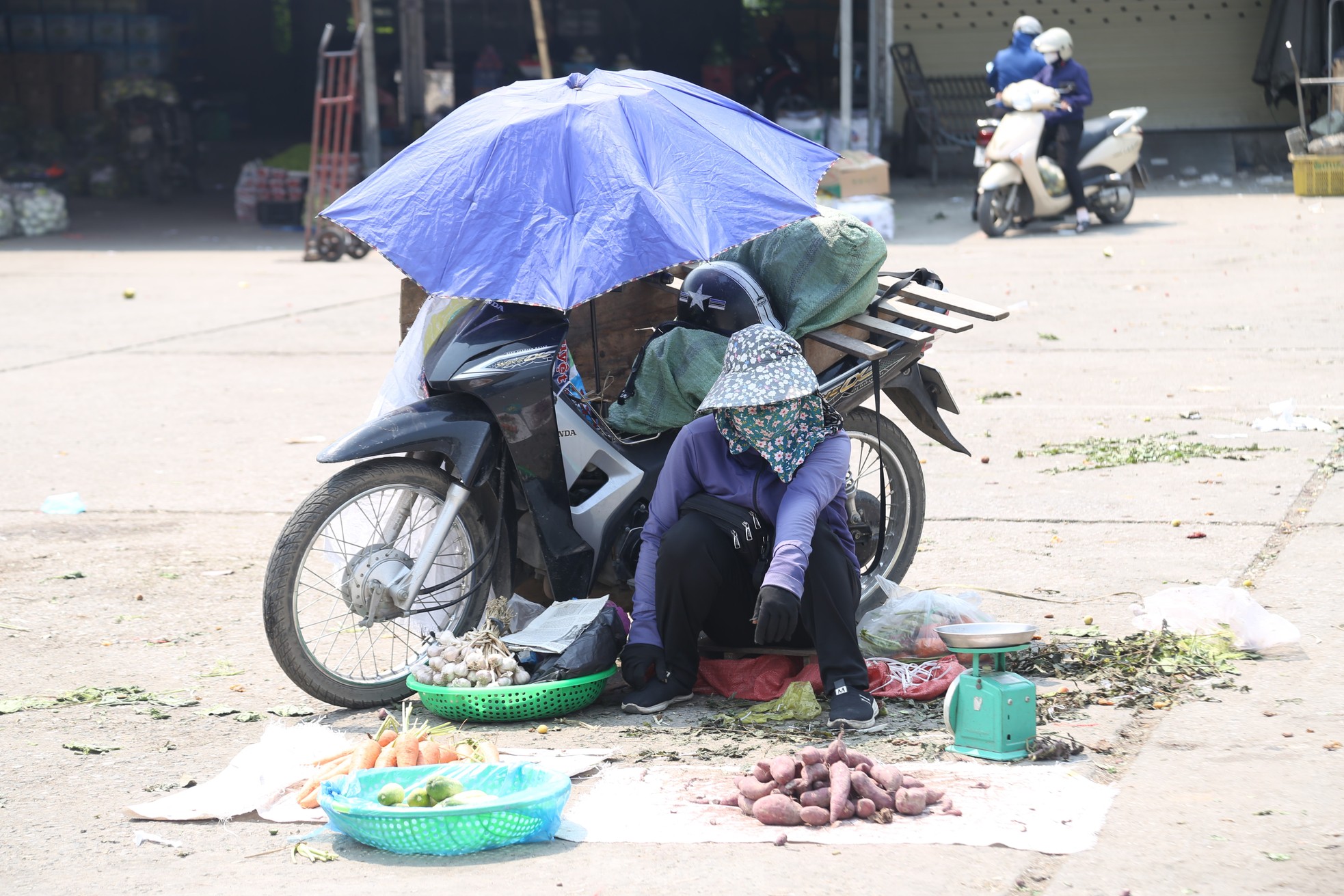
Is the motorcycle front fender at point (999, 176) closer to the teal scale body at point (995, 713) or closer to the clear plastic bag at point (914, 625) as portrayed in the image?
the clear plastic bag at point (914, 625)

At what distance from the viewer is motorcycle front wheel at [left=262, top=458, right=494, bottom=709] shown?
165 inches

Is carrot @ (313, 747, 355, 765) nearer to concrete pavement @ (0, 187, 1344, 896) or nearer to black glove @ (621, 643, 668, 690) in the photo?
concrete pavement @ (0, 187, 1344, 896)

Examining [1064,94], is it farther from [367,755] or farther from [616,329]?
[367,755]

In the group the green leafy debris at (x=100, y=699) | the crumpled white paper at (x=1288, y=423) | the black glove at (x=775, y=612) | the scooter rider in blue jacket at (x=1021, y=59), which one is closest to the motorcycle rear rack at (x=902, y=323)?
the black glove at (x=775, y=612)

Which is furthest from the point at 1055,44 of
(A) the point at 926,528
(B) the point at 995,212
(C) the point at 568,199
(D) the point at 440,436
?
(D) the point at 440,436

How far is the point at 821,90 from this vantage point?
2641 centimetres

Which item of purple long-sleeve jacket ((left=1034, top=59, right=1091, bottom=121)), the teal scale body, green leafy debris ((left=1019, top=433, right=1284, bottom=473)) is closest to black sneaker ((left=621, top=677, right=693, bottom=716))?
the teal scale body

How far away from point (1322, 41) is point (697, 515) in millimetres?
19762

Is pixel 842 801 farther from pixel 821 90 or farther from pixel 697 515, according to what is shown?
pixel 821 90

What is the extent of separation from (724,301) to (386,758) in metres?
1.75

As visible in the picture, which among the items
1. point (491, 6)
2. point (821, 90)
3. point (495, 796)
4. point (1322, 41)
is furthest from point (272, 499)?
point (491, 6)

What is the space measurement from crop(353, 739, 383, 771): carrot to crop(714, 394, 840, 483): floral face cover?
1297 mm

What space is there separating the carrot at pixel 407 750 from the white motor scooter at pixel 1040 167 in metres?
12.7

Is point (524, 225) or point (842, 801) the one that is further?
point (524, 225)
